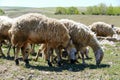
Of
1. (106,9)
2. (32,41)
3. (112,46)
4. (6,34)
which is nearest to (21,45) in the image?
(32,41)

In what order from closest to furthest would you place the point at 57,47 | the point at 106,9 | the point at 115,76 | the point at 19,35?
1. the point at 115,76
2. the point at 19,35
3. the point at 57,47
4. the point at 106,9

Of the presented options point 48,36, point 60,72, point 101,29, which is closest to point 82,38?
point 48,36

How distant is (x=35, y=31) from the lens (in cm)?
1667

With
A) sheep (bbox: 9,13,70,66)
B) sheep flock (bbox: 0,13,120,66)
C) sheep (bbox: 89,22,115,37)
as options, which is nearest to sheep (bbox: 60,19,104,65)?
sheep flock (bbox: 0,13,120,66)

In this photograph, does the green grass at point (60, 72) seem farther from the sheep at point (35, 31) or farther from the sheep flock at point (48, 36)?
the sheep at point (35, 31)

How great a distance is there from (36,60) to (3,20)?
11.2ft

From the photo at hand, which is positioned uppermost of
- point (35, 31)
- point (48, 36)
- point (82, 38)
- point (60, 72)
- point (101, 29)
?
point (35, 31)

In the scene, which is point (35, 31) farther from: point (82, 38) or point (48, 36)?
point (82, 38)

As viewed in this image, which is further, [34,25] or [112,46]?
[112,46]

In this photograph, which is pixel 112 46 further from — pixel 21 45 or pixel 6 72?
pixel 6 72

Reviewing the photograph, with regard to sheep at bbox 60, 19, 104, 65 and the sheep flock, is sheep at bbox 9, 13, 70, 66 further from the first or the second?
sheep at bbox 60, 19, 104, 65

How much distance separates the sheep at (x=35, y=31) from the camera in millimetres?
16562

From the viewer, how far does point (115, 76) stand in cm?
1462

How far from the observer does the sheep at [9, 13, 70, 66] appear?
16.6 m
